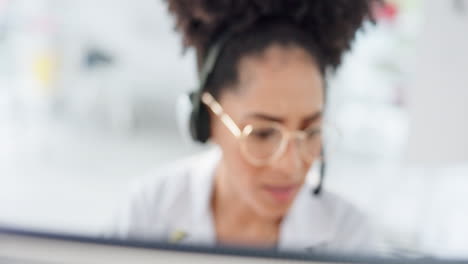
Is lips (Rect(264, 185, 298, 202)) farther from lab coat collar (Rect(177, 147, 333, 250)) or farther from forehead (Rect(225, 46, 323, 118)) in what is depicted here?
forehead (Rect(225, 46, 323, 118))

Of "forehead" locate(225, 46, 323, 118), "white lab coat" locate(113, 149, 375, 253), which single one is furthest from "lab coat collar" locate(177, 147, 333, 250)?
"forehead" locate(225, 46, 323, 118)

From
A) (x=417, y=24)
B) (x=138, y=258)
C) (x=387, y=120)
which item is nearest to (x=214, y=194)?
(x=138, y=258)

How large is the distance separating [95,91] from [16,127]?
137 mm

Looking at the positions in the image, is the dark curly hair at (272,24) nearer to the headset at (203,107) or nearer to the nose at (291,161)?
the headset at (203,107)

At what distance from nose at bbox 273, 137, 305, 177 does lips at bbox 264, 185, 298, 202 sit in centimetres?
2

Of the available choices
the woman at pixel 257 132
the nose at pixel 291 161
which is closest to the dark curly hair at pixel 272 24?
the woman at pixel 257 132

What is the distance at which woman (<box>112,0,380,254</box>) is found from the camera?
72 cm

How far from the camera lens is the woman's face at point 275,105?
A: 721 millimetres

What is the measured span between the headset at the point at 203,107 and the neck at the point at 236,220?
0.07 m

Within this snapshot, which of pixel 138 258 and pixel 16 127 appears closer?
pixel 138 258

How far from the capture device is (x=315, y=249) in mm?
722

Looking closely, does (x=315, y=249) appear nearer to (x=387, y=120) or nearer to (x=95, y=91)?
(x=387, y=120)

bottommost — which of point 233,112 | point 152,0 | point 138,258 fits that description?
point 138,258

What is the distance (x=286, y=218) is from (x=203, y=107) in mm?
210
